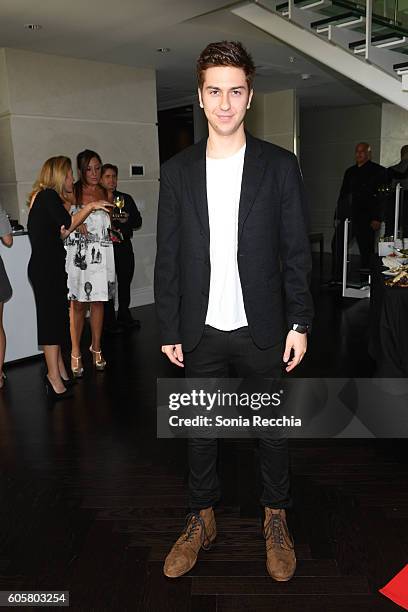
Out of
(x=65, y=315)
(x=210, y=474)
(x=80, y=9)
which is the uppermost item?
(x=80, y=9)

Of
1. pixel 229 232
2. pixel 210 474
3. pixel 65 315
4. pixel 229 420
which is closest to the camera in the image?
→ pixel 229 232

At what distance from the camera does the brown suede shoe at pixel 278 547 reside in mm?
1840

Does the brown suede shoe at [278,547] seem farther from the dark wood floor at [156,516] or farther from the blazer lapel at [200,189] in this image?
the blazer lapel at [200,189]

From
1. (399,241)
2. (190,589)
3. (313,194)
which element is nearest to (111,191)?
(399,241)

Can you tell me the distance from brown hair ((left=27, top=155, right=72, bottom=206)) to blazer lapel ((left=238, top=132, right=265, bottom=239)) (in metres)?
1.76

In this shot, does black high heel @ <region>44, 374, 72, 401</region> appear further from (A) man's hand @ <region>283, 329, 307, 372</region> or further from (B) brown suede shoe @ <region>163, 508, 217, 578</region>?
(A) man's hand @ <region>283, 329, 307, 372</region>

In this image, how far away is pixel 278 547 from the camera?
1.90m

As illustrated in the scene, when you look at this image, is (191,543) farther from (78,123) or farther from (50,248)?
(78,123)

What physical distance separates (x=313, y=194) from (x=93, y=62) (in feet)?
20.2

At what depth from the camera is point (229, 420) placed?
3115 mm

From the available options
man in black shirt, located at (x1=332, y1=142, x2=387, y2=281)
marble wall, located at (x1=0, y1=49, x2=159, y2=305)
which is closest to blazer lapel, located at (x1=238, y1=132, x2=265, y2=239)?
marble wall, located at (x1=0, y1=49, x2=159, y2=305)

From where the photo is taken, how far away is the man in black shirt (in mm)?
6383

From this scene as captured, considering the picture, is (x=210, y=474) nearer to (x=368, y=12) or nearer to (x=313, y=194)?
(x=368, y=12)

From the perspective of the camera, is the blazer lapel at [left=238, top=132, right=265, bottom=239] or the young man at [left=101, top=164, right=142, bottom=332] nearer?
the blazer lapel at [left=238, top=132, right=265, bottom=239]
